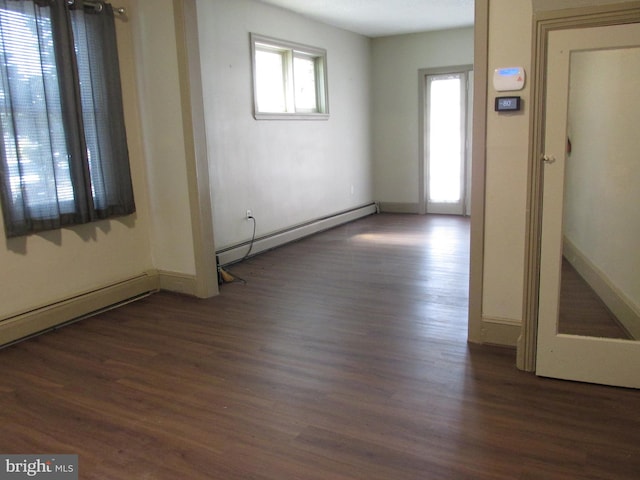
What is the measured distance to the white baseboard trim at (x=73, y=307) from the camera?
11.6 feet

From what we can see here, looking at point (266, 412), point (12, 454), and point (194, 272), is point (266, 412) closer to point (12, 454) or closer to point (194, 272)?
point (12, 454)

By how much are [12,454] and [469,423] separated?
2007 millimetres

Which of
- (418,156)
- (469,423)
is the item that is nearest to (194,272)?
(469,423)

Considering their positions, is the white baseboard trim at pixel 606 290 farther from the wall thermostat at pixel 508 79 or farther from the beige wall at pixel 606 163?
the wall thermostat at pixel 508 79

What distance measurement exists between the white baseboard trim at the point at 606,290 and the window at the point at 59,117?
3.25 m

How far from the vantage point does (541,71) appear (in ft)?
8.45

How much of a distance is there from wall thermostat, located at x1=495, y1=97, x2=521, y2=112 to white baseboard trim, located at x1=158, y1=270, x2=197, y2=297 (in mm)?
2744

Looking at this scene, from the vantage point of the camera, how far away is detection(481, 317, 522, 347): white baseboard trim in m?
3.13

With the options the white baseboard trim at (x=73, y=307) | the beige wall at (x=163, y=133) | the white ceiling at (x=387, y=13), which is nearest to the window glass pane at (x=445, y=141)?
the white ceiling at (x=387, y=13)

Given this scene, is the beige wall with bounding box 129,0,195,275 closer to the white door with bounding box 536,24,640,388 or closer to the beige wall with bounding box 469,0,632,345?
the beige wall with bounding box 469,0,632,345

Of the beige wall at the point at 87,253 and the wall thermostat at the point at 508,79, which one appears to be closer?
the wall thermostat at the point at 508,79

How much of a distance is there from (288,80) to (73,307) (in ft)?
12.0

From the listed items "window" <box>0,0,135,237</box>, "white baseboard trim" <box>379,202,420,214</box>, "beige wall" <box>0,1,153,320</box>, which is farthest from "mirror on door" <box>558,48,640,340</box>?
"white baseboard trim" <box>379,202,420,214</box>

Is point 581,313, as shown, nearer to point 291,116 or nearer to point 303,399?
point 303,399
